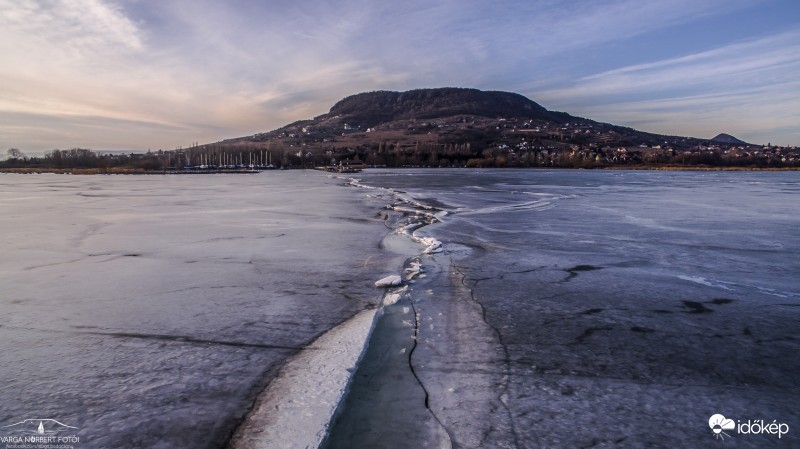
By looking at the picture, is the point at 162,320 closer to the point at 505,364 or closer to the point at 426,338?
the point at 426,338

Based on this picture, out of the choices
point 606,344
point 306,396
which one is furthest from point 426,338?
point 606,344

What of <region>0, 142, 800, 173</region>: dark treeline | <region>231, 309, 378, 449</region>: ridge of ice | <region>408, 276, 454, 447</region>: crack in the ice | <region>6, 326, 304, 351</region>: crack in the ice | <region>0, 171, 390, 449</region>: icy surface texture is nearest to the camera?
<region>231, 309, 378, 449</region>: ridge of ice

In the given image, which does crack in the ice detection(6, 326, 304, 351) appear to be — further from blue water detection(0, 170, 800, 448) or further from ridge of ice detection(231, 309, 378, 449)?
ridge of ice detection(231, 309, 378, 449)

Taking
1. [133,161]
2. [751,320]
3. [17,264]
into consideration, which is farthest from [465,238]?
[133,161]

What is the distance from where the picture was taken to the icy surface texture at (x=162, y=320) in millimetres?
3127

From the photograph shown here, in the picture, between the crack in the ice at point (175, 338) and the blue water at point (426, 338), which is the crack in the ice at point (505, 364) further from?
the crack in the ice at point (175, 338)

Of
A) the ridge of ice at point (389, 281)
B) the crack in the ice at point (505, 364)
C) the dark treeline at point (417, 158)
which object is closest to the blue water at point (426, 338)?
the crack in the ice at point (505, 364)

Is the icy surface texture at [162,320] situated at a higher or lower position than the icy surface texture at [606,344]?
higher

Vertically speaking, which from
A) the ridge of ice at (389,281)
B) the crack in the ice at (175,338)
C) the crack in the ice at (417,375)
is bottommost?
the crack in the ice at (417,375)

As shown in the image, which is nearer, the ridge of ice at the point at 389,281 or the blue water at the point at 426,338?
the blue water at the point at 426,338

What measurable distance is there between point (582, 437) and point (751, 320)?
139 inches

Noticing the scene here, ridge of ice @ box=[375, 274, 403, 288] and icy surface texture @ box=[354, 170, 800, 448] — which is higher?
ridge of ice @ box=[375, 274, 403, 288]

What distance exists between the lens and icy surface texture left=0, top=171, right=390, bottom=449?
313cm

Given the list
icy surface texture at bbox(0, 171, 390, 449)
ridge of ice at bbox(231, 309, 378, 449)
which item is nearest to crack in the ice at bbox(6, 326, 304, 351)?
icy surface texture at bbox(0, 171, 390, 449)
